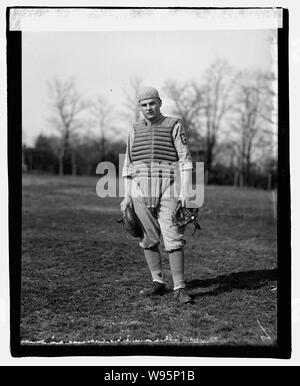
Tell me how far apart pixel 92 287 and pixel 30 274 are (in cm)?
68

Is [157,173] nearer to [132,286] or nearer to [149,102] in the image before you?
[149,102]

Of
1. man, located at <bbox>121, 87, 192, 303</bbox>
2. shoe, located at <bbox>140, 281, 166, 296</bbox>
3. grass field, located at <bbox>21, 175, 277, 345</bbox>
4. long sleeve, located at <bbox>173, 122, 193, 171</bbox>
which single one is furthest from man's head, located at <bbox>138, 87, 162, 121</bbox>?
grass field, located at <bbox>21, 175, 277, 345</bbox>

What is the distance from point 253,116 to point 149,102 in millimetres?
2138

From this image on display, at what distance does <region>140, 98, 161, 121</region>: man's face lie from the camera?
13.3 ft

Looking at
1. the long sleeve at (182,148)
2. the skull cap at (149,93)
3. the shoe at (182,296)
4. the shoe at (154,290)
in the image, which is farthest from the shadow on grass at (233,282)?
the skull cap at (149,93)

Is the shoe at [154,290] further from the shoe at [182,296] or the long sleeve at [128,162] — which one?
the long sleeve at [128,162]

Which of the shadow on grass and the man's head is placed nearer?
the man's head

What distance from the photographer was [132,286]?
4609mm

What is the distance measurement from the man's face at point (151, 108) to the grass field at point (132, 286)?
1.57 m

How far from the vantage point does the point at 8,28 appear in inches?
160

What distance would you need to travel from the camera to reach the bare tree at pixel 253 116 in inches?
204

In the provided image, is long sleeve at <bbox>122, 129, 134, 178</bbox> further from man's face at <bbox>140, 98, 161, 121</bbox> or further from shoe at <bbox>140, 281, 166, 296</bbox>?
shoe at <bbox>140, 281, 166, 296</bbox>

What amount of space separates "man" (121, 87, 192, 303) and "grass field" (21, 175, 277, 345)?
369mm
